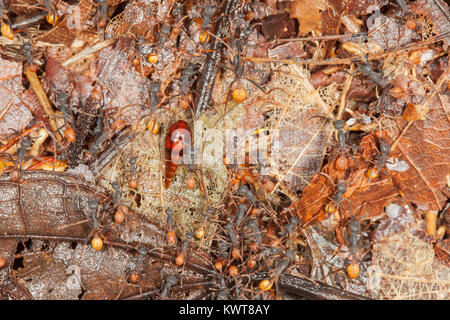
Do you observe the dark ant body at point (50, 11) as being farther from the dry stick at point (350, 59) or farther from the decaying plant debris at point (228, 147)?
the dry stick at point (350, 59)

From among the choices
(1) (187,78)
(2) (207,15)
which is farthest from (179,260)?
(2) (207,15)

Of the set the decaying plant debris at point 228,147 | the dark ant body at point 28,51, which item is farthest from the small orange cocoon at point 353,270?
the dark ant body at point 28,51

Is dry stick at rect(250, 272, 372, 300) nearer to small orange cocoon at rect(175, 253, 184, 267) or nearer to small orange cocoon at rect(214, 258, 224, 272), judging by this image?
small orange cocoon at rect(214, 258, 224, 272)

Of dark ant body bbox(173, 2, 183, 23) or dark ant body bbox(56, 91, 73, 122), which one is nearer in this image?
dark ant body bbox(56, 91, 73, 122)

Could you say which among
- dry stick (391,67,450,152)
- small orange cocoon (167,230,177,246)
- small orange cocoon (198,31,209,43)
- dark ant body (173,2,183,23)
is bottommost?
small orange cocoon (167,230,177,246)

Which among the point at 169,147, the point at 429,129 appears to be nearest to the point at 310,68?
the point at 429,129

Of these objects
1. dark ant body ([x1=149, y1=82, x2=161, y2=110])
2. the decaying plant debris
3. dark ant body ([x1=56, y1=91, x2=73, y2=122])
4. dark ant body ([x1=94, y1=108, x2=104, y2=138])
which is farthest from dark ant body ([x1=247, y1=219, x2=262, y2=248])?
dark ant body ([x1=56, y1=91, x2=73, y2=122])
